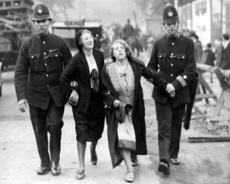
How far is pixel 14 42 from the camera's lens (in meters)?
22.8

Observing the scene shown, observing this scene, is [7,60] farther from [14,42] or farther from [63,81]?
[63,81]

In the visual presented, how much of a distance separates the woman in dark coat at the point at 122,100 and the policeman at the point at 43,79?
600 mm

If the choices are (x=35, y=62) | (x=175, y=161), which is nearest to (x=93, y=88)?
(x=35, y=62)

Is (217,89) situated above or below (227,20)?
below

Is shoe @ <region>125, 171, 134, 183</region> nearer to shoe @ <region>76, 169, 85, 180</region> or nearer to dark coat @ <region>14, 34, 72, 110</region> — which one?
shoe @ <region>76, 169, 85, 180</region>

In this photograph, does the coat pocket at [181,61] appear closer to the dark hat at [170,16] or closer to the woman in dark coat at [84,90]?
the dark hat at [170,16]

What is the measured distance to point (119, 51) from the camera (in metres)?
5.81

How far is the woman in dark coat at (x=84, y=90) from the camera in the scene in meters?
5.89

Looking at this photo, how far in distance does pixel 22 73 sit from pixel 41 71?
248 millimetres

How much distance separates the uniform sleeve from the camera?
234 inches

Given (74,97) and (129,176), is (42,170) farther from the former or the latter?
(129,176)

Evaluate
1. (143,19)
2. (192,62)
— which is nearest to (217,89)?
(192,62)

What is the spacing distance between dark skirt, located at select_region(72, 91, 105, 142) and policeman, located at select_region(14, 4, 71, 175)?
24 centimetres

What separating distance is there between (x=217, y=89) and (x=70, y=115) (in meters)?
6.29
